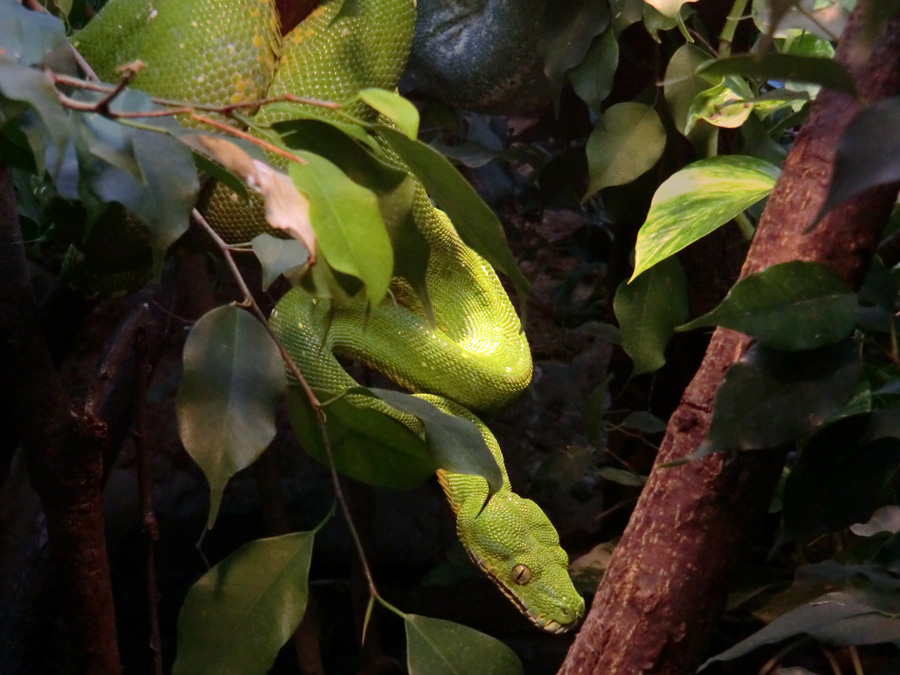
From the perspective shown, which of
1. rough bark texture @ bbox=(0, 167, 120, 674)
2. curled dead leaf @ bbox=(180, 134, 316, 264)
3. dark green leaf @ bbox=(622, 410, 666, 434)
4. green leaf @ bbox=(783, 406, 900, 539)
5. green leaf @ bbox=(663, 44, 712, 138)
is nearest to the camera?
curled dead leaf @ bbox=(180, 134, 316, 264)

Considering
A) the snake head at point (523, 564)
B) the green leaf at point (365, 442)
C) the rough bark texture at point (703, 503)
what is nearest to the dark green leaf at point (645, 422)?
the snake head at point (523, 564)

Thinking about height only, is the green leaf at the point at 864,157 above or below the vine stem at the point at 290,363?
above

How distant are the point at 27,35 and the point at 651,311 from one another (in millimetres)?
1096

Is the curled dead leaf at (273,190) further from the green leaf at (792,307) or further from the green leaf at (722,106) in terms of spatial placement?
the green leaf at (722,106)

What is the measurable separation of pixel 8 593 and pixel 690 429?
2066 millimetres

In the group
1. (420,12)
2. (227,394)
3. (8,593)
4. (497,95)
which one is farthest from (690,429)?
(8,593)

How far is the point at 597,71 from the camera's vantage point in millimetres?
1521

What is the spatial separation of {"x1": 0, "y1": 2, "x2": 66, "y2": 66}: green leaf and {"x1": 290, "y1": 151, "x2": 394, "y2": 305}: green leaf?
0.26 metres

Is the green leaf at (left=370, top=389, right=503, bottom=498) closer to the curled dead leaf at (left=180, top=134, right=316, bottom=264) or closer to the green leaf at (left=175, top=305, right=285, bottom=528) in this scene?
the green leaf at (left=175, top=305, right=285, bottom=528)

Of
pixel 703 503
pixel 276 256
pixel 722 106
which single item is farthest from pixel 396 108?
pixel 722 106

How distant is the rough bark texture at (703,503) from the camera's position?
2.79 feet

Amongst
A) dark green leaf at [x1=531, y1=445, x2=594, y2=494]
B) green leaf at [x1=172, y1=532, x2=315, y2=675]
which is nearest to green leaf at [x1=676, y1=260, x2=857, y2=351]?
green leaf at [x1=172, y1=532, x2=315, y2=675]

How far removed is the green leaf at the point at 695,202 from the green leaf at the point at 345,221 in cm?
58

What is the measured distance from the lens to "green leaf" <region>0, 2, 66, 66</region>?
2.15 feet
